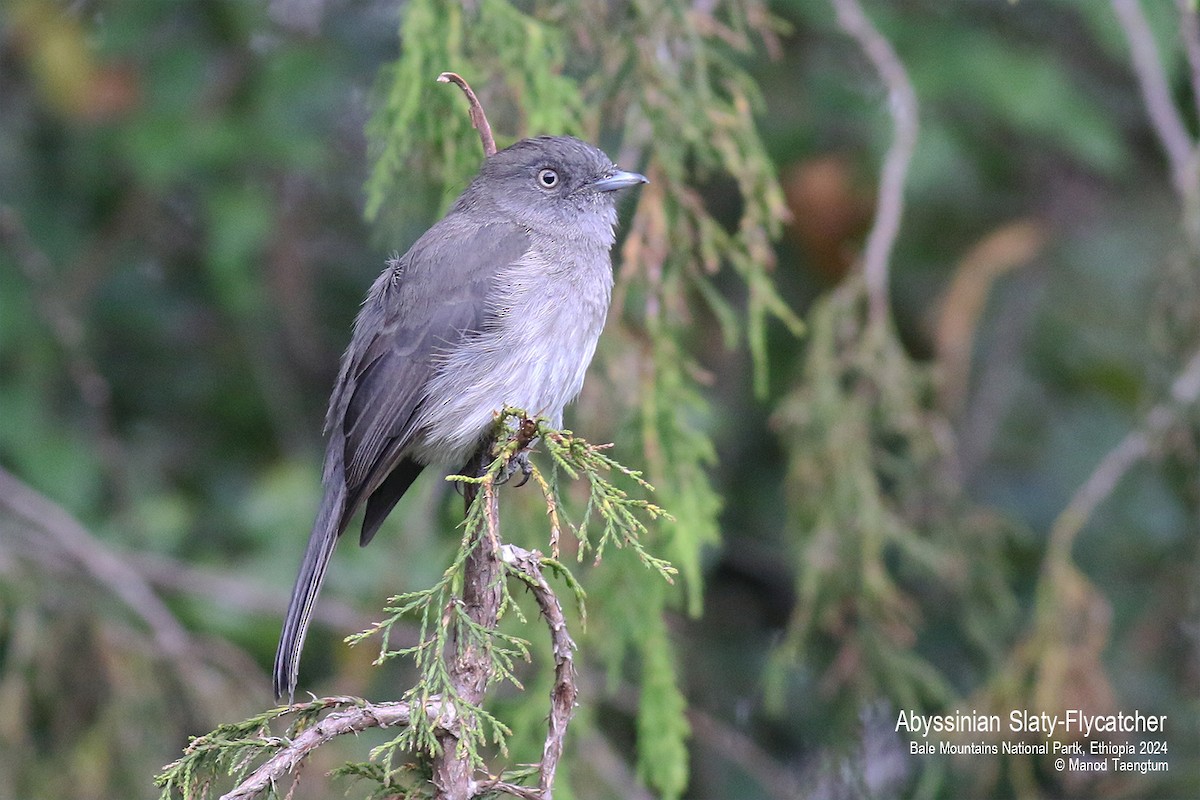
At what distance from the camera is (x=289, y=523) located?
541cm

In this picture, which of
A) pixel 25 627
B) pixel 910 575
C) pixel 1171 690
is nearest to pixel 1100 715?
pixel 1171 690

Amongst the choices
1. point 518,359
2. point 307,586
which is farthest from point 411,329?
point 307,586

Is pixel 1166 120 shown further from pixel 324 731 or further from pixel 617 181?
pixel 324 731

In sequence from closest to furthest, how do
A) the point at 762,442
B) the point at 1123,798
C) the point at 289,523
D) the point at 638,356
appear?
the point at 638,356 < the point at 1123,798 < the point at 289,523 < the point at 762,442

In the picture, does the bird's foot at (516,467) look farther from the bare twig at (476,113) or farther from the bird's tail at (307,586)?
the bare twig at (476,113)

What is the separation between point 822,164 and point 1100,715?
2.56 metres

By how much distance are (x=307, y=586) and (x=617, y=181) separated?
1.47 m

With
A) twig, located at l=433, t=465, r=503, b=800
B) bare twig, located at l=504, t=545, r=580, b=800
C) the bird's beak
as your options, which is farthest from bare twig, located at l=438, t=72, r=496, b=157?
bare twig, located at l=504, t=545, r=580, b=800

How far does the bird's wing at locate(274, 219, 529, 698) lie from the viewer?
12.5 feet

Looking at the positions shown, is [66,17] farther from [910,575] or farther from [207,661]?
[910,575]

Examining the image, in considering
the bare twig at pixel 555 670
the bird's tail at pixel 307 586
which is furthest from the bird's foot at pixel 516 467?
the bird's tail at pixel 307 586

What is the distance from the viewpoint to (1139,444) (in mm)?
4648

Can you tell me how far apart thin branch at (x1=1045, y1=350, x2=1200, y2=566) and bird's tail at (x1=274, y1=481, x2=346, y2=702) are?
2.48m

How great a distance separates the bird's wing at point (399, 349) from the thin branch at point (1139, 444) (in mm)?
2107
